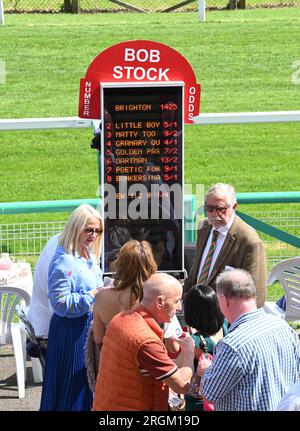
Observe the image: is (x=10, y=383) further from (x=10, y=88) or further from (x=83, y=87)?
(x=10, y=88)

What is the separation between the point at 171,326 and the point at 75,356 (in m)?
0.90

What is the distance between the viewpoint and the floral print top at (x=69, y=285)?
728 centimetres

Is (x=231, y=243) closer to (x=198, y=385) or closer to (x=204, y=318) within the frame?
(x=204, y=318)

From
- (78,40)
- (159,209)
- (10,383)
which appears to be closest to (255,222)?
(159,209)

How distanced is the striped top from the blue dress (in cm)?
162

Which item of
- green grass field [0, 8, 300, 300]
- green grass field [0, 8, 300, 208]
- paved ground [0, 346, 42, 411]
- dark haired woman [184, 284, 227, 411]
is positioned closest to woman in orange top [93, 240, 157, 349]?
dark haired woman [184, 284, 227, 411]

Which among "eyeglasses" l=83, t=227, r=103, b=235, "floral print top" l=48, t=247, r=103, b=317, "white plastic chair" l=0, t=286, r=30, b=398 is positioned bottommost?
"white plastic chair" l=0, t=286, r=30, b=398

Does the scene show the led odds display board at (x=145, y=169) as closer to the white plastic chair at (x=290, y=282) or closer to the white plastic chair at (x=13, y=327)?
the white plastic chair at (x=13, y=327)

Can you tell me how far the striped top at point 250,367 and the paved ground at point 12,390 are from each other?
110 inches

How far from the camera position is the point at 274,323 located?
5.96 m

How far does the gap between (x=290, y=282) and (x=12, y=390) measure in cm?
230

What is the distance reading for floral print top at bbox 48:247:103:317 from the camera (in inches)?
287

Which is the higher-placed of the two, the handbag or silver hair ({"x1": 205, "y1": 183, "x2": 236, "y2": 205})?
silver hair ({"x1": 205, "y1": 183, "x2": 236, "y2": 205})

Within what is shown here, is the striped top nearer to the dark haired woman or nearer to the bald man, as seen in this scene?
the bald man
